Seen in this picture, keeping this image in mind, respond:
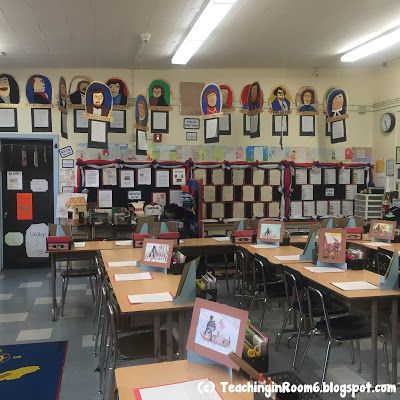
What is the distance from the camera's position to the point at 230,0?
4262mm

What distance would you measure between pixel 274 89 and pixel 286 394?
5.74 metres

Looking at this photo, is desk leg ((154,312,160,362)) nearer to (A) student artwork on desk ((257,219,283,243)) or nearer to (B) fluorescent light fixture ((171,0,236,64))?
(A) student artwork on desk ((257,219,283,243))

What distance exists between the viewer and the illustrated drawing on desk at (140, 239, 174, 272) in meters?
4.04

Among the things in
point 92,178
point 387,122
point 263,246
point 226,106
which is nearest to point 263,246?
point 263,246

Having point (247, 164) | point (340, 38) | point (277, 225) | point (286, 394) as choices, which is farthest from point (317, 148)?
point (286, 394)

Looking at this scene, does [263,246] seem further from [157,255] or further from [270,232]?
[157,255]

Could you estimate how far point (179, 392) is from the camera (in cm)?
184

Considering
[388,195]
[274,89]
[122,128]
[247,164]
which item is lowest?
[388,195]

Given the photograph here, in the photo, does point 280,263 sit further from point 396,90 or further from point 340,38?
point 396,90

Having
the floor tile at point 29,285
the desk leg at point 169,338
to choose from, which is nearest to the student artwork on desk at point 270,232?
the desk leg at point 169,338

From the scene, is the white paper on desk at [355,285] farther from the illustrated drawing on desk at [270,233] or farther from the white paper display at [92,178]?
the white paper display at [92,178]

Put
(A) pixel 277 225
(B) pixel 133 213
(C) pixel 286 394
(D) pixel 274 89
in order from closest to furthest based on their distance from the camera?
1. (C) pixel 286 394
2. (A) pixel 277 225
3. (D) pixel 274 89
4. (B) pixel 133 213

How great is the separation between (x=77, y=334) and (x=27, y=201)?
383 centimetres

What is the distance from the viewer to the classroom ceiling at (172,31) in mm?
4820
